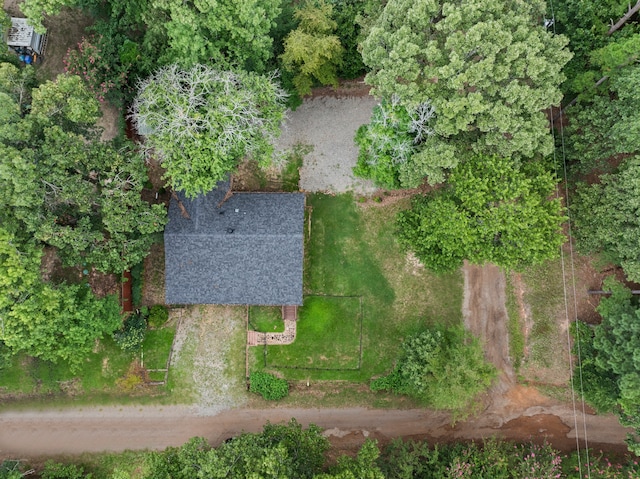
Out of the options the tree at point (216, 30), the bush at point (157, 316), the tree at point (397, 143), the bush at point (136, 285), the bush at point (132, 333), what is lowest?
the bush at point (132, 333)

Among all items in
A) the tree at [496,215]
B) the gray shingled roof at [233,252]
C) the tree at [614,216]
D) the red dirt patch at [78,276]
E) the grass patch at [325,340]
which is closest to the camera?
the tree at [496,215]

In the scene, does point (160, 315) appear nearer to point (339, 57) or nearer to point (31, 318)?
point (31, 318)

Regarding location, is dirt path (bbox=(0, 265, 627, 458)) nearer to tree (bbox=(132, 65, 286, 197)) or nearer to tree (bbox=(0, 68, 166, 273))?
tree (bbox=(0, 68, 166, 273))

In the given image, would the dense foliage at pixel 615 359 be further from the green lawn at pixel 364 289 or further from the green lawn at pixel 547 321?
the green lawn at pixel 364 289

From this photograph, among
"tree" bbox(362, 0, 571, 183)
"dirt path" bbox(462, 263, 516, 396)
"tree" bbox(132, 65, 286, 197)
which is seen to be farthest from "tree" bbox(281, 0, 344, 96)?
"dirt path" bbox(462, 263, 516, 396)

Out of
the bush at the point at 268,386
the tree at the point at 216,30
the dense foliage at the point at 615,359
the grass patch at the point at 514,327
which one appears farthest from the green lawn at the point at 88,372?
the dense foliage at the point at 615,359

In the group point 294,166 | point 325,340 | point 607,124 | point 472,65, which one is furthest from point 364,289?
point 607,124

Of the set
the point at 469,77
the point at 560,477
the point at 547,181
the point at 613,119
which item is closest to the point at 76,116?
the point at 469,77
